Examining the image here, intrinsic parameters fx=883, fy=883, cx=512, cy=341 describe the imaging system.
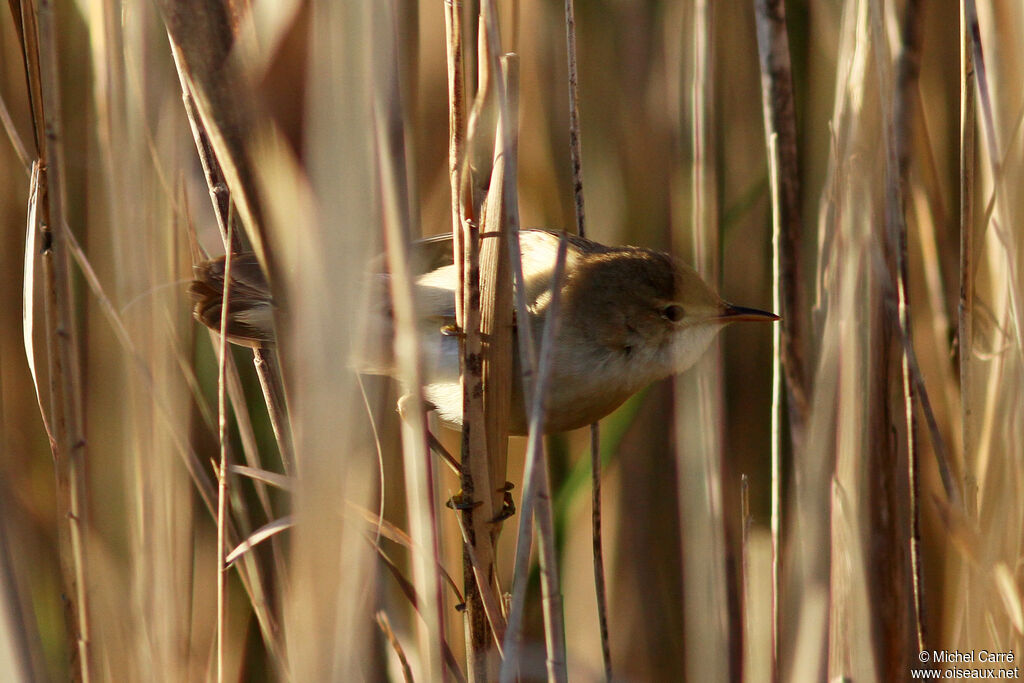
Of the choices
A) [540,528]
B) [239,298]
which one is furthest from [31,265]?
[540,528]

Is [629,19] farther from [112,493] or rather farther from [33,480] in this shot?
[33,480]

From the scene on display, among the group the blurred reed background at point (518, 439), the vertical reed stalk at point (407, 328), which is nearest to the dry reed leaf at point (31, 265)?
the blurred reed background at point (518, 439)

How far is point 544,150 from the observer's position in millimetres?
1387

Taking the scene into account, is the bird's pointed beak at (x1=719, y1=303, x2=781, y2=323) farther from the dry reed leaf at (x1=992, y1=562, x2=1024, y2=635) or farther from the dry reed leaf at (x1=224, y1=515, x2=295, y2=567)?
the dry reed leaf at (x1=224, y1=515, x2=295, y2=567)

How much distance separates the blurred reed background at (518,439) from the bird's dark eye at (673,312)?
78 mm

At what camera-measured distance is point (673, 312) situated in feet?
3.98

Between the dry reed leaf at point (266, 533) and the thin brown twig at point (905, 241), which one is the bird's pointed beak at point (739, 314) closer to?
the thin brown twig at point (905, 241)

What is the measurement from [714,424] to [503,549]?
52 cm

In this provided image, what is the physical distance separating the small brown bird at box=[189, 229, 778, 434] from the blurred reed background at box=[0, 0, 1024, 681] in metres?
0.06

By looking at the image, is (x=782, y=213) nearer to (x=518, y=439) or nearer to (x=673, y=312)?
(x=673, y=312)

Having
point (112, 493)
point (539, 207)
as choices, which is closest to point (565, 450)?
point (539, 207)

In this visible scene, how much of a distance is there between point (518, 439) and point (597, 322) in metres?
0.39

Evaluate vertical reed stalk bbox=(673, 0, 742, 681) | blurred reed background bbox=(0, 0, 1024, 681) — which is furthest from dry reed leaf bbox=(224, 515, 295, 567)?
vertical reed stalk bbox=(673, 0, 742, 681)

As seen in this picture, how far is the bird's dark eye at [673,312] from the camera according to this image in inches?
47.6
